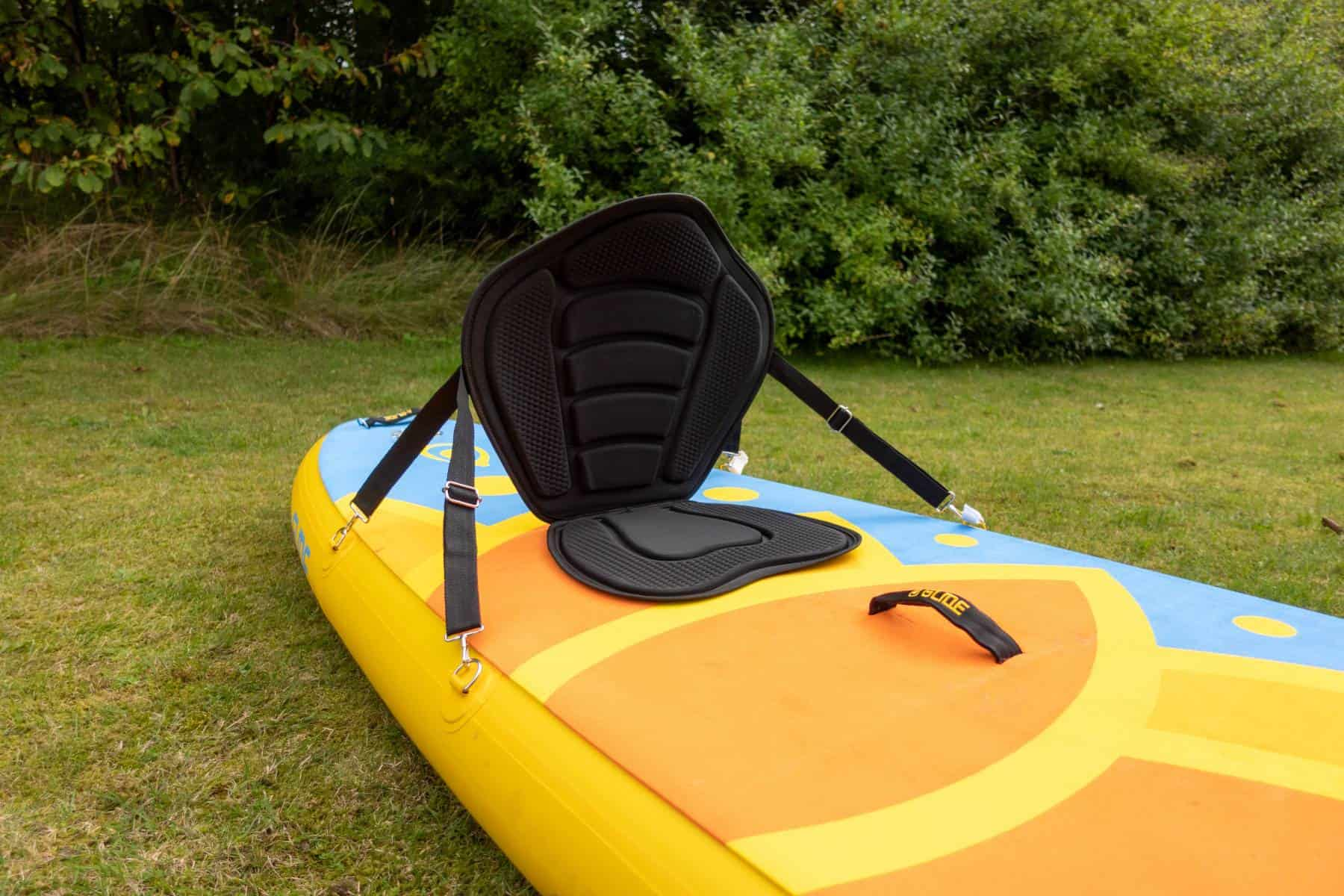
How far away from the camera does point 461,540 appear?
5.50 feet

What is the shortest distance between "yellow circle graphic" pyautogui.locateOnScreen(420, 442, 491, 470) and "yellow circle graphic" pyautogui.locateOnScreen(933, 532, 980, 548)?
122 centimetres

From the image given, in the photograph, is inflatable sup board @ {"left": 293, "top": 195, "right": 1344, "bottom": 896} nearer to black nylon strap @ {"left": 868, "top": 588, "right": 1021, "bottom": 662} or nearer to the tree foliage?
black nylon strap @ {"left": 868, "top": 588, "right": 1021, "bottom": 662}

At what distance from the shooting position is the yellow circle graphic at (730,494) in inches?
94.3

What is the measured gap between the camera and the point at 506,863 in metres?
1.56

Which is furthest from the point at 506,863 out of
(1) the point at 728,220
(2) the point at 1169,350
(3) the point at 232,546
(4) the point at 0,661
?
(2) the point at 1169,350

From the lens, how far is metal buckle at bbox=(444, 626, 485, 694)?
154 centimetres

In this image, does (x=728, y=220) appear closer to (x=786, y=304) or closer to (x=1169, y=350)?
(x=786, y=304)

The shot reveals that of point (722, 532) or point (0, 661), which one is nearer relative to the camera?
point (722, 532)

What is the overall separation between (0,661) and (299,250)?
20.0 ft

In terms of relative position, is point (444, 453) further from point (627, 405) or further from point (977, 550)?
point (977, 550)

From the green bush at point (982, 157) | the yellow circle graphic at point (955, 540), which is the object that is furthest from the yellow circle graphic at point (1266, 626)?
the green bush at point (982, 157)

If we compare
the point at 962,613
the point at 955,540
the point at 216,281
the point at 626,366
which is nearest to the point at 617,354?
the point at 626,366

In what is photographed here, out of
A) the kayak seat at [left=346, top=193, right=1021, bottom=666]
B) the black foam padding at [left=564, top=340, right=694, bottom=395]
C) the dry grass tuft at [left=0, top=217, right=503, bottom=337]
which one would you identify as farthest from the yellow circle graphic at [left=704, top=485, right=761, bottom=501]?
the dry grass tuft at [left=0, top=217, right=503, bottom=337]

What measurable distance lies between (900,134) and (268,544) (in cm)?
528
